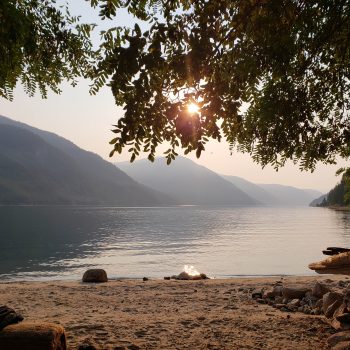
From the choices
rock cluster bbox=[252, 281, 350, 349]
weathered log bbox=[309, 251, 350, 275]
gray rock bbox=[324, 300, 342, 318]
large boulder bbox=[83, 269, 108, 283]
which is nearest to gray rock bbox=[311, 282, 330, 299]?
rock cluster bbox=[252, 281, 350, 349]

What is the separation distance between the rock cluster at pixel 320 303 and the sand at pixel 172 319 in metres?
0.37

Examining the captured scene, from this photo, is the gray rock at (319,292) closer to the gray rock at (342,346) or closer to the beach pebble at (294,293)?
the beach pebble at (294,293)

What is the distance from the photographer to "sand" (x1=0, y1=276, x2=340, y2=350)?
394 inches

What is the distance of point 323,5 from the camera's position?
6.05 meters

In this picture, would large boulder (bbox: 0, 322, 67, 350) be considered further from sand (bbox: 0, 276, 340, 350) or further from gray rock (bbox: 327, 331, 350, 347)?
gray rock (bbox: 327, 331, 350, 347)

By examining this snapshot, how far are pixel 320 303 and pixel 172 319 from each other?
5.20 metres

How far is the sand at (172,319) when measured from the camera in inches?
394

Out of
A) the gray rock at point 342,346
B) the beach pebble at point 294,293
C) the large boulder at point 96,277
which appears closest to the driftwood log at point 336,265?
the gray rock at point 342,346

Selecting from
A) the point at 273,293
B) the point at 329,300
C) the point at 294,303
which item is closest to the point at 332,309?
the point at 329,300

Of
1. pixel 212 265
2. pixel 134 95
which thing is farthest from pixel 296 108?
pixel 212 265

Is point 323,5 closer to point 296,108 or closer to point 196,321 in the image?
point 296,108

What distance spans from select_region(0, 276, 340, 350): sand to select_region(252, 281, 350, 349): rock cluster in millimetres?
369

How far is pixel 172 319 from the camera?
1295 cm

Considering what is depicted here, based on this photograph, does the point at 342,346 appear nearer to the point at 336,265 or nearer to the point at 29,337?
the point at 336,265
